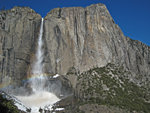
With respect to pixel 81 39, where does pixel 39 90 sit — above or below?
below

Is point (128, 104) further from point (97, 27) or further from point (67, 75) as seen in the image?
point (97, 27)

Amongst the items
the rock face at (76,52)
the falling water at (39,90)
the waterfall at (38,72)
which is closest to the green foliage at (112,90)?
the rock face at (76,52)

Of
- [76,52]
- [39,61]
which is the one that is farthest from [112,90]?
[39,61]

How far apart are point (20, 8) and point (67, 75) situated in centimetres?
2987

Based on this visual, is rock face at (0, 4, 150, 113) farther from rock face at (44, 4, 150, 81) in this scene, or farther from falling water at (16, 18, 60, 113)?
falling water at (16, 18, 60, 113)

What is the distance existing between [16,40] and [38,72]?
12291 millimetres

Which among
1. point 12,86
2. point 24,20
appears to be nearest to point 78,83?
point 12,86

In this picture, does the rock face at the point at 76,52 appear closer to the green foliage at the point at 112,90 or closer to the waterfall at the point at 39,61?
the green foliage at the point at 112,90

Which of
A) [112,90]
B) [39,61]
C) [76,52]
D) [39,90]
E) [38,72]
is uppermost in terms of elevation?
[76,52]

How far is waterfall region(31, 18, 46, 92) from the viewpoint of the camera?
218 feet

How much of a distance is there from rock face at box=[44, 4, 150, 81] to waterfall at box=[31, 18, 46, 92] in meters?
2.65

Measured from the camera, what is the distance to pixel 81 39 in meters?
69.7

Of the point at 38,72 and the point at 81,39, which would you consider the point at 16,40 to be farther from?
the point at 81,39

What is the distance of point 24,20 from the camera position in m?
73.4
